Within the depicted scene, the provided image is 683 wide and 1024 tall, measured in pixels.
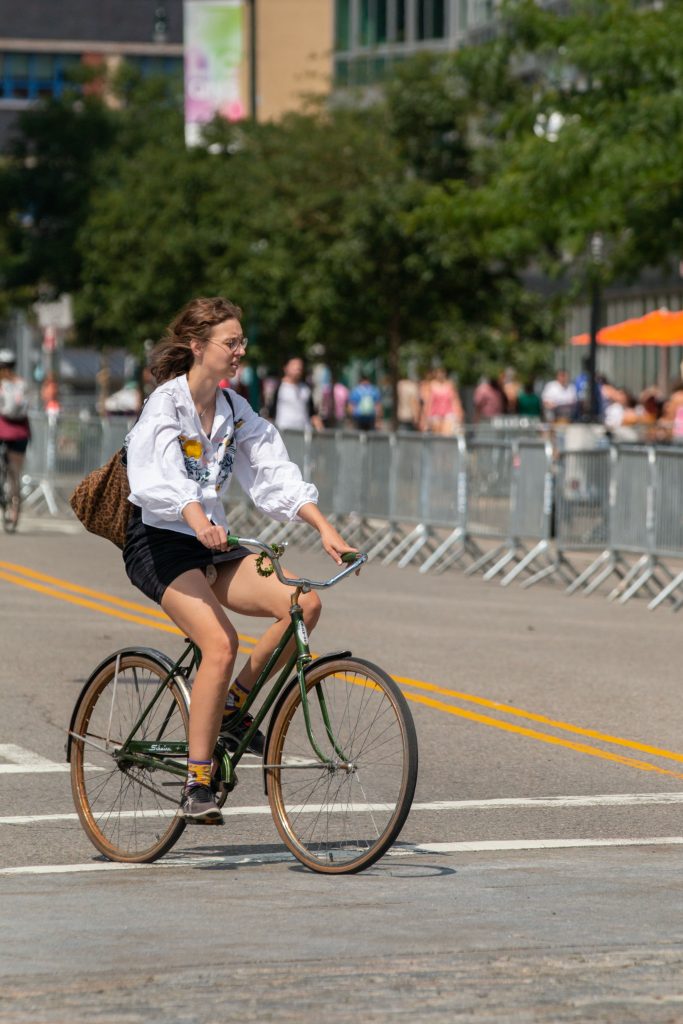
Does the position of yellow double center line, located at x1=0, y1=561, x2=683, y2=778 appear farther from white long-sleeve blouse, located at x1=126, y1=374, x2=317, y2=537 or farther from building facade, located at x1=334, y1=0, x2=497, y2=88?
building facade, located at x1=334, y1=0, x2=497, y2=88

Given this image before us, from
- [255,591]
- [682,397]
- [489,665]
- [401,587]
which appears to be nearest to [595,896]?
[255,591]

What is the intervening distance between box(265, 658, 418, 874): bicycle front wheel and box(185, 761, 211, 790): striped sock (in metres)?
0.21

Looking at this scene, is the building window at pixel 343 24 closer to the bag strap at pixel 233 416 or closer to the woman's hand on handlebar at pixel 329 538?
the bag strap at pixel 233 416

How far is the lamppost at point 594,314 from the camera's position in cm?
2884

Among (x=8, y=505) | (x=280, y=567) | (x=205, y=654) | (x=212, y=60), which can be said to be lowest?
(x=8, y=505)

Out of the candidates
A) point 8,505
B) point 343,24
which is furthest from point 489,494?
point 343,24

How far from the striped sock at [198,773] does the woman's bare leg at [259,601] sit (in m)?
0.30

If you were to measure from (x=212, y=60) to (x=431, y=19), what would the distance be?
25.7 m

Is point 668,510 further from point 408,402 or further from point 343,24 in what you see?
point 343,24

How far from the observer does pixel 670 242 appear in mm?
27531

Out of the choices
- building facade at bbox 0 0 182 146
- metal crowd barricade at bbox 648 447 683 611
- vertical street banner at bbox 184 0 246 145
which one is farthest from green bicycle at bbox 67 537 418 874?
building facade at bbox 0 0 182 146

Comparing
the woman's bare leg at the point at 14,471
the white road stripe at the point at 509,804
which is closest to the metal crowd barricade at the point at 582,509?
the woman's bare leg at the point at 14,471

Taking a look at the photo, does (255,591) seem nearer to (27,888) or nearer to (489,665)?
(27,888)

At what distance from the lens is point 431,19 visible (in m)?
72.5
